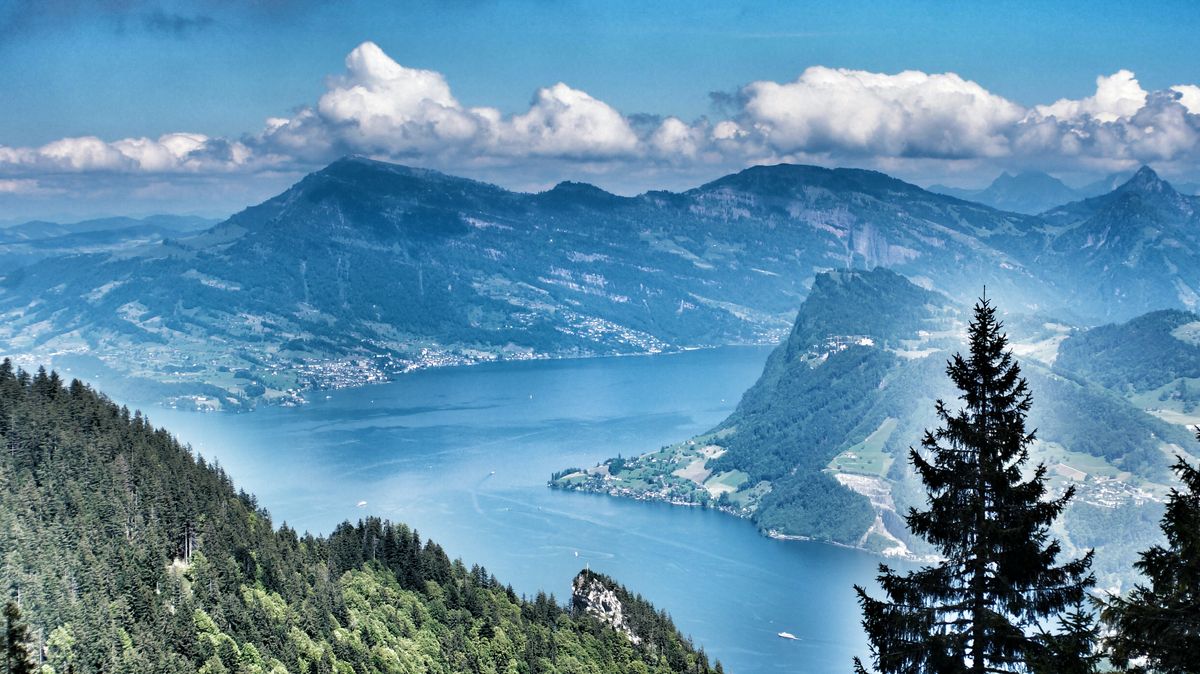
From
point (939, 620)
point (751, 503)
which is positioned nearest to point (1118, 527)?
point (751, 503)

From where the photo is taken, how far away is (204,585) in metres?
51.8

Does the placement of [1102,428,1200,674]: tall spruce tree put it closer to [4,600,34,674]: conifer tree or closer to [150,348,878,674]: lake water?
[4,600,34,674]: conifer tree

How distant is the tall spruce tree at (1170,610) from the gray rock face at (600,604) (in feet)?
244

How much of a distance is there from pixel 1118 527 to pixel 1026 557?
6039 inches

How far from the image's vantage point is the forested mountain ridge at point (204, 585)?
4450 cm

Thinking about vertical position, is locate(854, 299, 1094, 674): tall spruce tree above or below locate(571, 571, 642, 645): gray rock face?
above

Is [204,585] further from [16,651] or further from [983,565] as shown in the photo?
[983,565]

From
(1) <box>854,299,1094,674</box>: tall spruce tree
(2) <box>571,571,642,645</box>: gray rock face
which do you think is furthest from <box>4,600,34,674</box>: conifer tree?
(2) <box>571,571,642,645</box>: gray rock face

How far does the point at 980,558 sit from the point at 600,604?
7519 centimetres

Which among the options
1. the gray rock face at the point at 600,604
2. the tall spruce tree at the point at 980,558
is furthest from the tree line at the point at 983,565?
the gray rock face at the point at 600,604

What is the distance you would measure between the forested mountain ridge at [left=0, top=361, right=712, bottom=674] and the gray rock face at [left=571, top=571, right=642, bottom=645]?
1.06 m

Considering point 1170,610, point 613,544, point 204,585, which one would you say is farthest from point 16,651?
point 613,544

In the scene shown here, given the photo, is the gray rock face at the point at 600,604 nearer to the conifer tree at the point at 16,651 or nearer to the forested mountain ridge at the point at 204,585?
the forested mountain ridge at the point at 204,585

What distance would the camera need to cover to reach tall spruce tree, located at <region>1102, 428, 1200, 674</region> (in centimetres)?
1338
